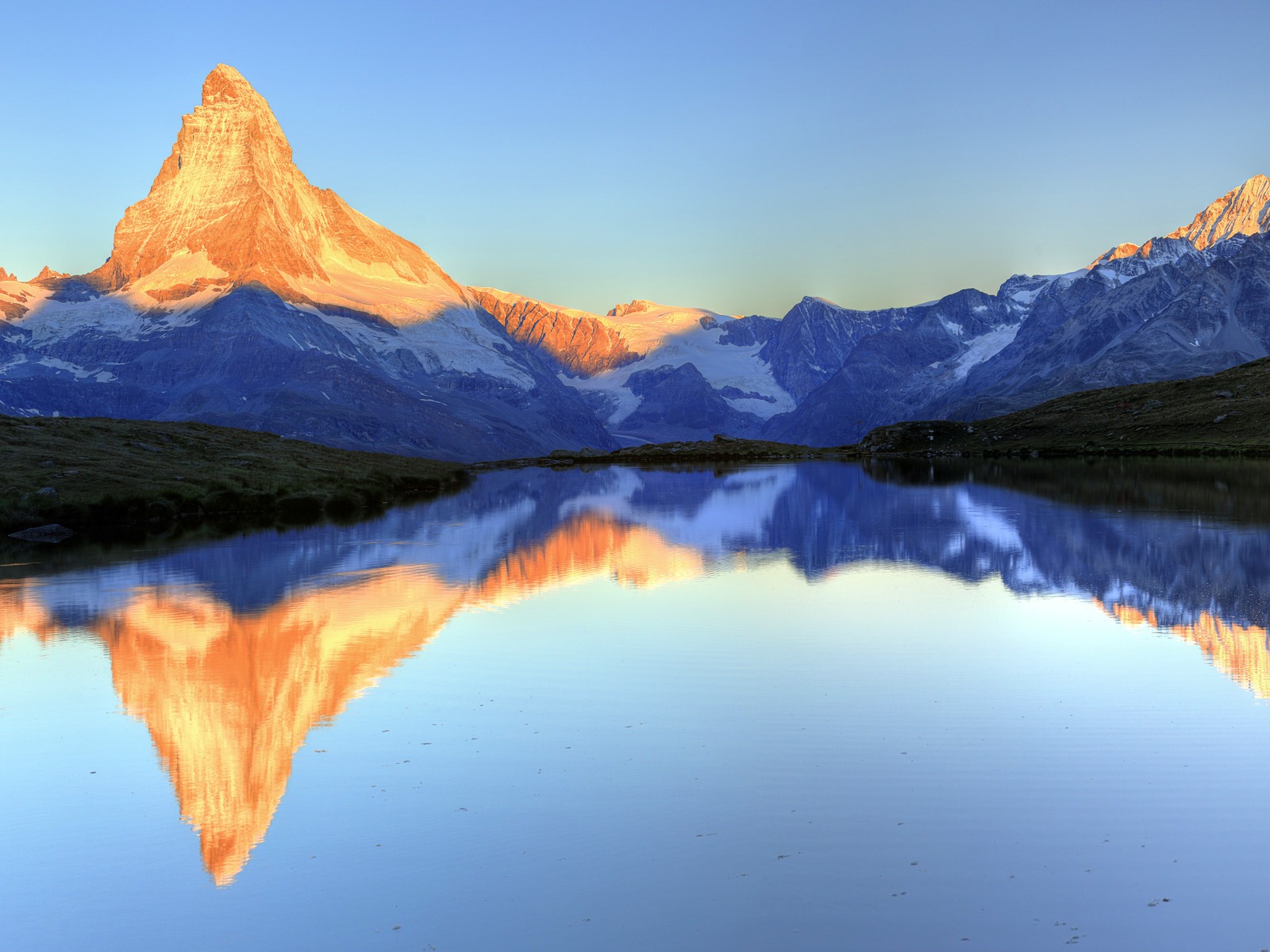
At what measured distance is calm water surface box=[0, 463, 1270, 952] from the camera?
40.4 feet

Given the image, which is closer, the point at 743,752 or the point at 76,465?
the point at 743,752

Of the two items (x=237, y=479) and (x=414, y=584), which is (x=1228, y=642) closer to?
(x=414, y=584)

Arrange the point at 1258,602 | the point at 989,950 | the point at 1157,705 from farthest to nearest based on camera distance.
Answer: the point at 1258,602 < the point at 1157,705 < the point at 989,950

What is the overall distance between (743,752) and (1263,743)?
8773mm

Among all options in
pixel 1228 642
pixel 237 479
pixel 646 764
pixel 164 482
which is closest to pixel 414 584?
pixel 646 764

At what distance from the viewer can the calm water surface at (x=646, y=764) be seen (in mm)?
12305

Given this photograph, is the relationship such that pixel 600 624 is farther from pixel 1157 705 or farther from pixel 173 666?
pixel 1157 705

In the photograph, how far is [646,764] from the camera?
17359 mm

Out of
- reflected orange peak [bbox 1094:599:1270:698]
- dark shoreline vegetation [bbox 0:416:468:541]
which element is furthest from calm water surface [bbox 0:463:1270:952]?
dark shoreline vegetation [bbox 0:416:468:541]

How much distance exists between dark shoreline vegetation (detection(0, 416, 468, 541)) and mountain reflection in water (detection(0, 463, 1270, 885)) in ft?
31.3

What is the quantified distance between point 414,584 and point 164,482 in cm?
4192

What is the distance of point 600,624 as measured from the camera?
3086 centimetres

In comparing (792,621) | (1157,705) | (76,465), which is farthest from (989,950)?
(76,465)

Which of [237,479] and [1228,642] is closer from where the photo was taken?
[1228,642]
